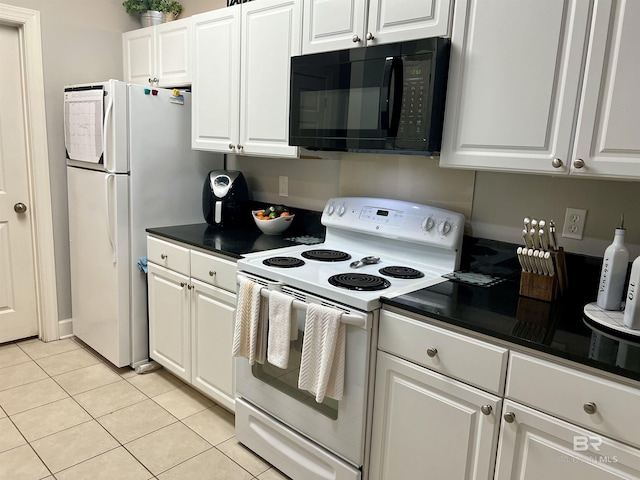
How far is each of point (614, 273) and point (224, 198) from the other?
79.8 inches

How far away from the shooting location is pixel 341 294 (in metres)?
1.67

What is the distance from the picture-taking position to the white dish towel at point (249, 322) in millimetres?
1931

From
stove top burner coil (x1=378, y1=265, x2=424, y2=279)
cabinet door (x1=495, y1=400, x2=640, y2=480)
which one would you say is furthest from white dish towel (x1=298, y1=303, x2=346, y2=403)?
cabinet door (x1=495, y1=400, x2=640, y2=480)

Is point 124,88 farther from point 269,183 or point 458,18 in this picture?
point 458,18

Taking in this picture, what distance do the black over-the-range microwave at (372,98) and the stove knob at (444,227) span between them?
36cm

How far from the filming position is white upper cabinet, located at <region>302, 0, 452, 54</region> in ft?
5.65

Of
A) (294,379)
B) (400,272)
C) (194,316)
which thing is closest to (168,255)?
(194,316)

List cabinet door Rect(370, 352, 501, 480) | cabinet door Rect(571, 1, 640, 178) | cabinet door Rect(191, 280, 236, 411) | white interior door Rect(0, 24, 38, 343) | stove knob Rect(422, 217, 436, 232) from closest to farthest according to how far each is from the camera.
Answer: cabinet door Rect(571, 1, 640, 178) < cabinet door Rect(370, 352, 501, 480) < stove knob Rect(422, 217, 436, 232) < cabinet door Rect(191, 280, 236, 411) < white interior door Rect(0, 24, 38, 343)

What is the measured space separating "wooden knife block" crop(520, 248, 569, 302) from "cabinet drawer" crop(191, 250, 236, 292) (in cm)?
125

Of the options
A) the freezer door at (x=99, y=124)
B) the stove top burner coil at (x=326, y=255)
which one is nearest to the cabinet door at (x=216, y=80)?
the freezer door at (x=99, y=124)

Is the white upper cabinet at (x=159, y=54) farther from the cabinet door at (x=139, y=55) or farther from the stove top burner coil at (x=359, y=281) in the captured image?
the stove top burner coil at (x=359, y=281)

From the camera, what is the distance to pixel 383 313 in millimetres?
1643

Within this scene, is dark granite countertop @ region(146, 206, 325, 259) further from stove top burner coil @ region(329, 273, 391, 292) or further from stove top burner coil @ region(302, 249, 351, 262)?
stove top burner coil @ region(329, 273, 391, 292)

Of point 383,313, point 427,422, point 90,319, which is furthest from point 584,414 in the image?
point 90,319
